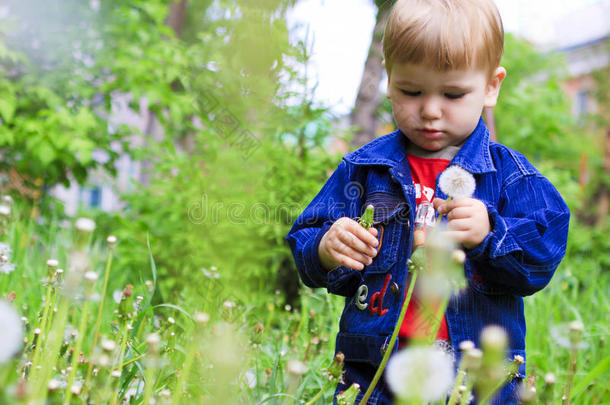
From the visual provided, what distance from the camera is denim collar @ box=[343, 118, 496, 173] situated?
1247mm

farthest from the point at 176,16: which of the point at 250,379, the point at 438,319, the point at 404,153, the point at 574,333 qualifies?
the point at 574,333

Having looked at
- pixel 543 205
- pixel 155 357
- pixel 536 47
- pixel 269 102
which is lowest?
pixel 155 357

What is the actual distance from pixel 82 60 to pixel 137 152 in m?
0.97

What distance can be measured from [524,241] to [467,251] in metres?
0.13

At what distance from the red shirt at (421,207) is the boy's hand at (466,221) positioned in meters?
0.10

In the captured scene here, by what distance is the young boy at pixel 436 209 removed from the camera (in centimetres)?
113

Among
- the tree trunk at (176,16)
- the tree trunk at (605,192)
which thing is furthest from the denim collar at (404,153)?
Answer: the tree trunk at (605,192)

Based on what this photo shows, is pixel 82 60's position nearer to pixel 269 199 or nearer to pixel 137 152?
pixel 137 152

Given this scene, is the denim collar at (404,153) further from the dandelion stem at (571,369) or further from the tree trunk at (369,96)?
the tree trunk at (369,96)

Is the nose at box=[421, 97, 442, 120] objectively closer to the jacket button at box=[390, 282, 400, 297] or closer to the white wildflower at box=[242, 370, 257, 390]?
the jacket button at box=[390, 282, 400, 297]

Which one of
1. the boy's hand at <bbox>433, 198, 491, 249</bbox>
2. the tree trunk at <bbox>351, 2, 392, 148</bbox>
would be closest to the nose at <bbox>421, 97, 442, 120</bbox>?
the boy's hand at <bbox>433, 198, 491, 249</bbox>

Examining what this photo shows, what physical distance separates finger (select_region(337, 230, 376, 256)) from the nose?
331mm

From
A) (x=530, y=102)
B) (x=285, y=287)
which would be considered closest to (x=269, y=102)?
(x=285, y=287)

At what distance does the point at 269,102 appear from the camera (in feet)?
4.16
